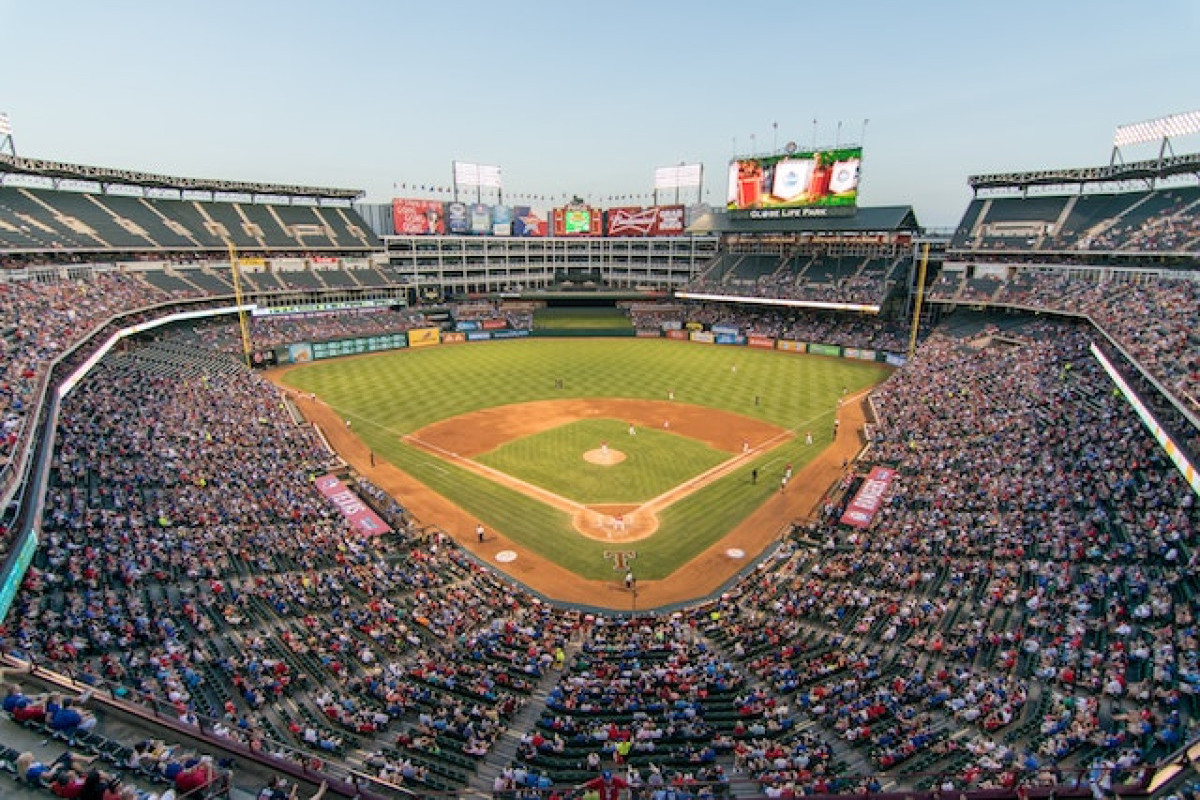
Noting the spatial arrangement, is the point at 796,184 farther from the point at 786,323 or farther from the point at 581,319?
the point at 581,319

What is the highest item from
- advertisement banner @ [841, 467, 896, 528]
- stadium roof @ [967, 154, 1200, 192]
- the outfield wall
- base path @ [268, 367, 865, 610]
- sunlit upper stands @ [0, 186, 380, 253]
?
stadium roof @ [967, 154, 1200, 192]

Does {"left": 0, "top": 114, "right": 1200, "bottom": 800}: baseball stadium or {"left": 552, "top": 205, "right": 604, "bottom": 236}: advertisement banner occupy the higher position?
{"left": 552, "top": 205, "right": 604, "bottom": 236}: advertisement banner

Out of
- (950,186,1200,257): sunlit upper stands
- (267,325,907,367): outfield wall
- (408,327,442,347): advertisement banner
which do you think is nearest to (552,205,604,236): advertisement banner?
(267,325,907,367): outfield wall

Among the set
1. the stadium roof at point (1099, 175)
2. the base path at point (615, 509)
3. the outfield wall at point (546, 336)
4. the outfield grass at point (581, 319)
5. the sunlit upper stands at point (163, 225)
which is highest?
the stadium roof at point (1099, 175)

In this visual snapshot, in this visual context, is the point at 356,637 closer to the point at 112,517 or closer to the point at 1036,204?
the point at 112,517

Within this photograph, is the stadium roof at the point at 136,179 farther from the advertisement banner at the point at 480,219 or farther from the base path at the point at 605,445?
the base path at the point at 605,445

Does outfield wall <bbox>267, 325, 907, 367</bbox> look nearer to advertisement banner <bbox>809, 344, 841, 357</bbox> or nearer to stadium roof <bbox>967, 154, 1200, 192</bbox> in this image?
advertisement banner <bbox>809, 344, 841, 357</bbox>

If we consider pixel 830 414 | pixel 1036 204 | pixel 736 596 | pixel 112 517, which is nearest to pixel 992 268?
pixel 1036 204

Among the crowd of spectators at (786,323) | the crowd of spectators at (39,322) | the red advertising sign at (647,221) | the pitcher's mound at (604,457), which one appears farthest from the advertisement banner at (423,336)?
the pitcher's mound at (604,457)
